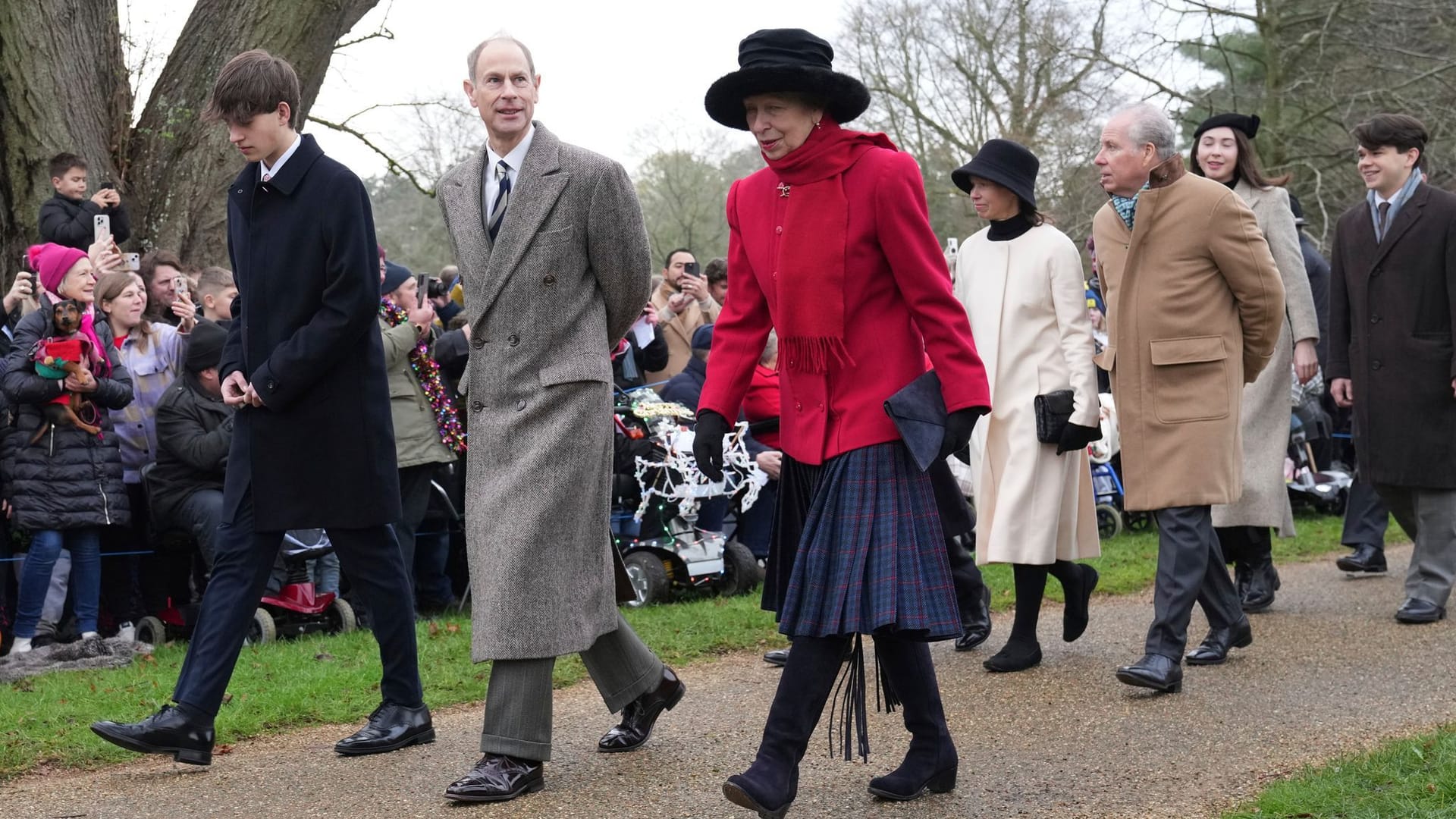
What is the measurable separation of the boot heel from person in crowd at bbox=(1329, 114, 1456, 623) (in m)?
5.24

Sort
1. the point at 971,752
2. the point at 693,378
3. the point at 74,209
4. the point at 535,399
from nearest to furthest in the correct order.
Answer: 1. the point at 535,399
2. the point at 971,752
3. the point at 74,209
4. the point at 693,378

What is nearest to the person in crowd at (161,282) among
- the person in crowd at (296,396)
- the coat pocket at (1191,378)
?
the person in crowd at (296,396)

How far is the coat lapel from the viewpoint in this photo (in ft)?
15.6

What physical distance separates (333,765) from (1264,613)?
462 cm

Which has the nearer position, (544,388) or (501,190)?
(544,388)

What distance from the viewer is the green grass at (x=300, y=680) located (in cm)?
545

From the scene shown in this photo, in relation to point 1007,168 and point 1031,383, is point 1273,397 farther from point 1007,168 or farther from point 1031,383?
point 1007,168

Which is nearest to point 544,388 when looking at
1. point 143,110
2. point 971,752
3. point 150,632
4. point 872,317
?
point 872,317

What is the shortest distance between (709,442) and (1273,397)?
405 centimetres

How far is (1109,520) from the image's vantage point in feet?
37.0

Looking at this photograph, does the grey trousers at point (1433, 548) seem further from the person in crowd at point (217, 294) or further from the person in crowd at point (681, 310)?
the person in crowd at point (217, 294)

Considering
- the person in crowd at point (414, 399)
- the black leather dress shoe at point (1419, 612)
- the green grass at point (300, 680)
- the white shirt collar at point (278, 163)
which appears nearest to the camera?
the white shirt collar at point (278, 163)

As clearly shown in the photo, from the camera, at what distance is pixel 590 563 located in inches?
186

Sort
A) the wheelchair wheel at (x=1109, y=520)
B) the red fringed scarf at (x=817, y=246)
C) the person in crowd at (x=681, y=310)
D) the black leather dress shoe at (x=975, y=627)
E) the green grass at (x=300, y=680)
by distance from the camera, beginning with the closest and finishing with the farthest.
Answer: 1. the red fringed scarf at (x=817, y=246)
2. the green grass at (x=300, y=680)
3. the black leather dress shoe at (x=975, y=627)
4. the person in crowd at (x=681, y=310)
5. the wheelchair wheel at (x=1109, y=520)
